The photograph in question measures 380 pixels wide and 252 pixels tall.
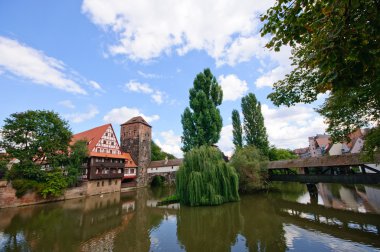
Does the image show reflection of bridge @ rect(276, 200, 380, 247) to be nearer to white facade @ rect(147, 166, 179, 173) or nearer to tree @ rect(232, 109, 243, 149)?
tree @ rect(232, 109, 243, 149)

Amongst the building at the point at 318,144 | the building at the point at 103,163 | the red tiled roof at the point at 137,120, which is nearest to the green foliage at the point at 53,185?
the building at the point at 103,163

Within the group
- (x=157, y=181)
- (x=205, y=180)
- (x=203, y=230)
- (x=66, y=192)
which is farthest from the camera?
(x=157, y=181)

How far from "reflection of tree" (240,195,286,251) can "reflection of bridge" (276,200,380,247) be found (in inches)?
37.1

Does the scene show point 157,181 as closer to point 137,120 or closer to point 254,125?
point 137,120

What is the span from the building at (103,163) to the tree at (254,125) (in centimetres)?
2044

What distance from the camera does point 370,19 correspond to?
2.79 m

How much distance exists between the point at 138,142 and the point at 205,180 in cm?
2370

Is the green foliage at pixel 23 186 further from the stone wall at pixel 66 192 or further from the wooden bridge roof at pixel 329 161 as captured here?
the wooden bridge roof at pixel 329 161

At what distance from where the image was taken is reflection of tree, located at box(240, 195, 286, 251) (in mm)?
8034

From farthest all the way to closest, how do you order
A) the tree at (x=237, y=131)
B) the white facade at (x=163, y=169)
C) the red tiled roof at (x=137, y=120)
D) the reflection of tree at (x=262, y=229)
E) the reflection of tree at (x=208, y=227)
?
the red tiled roof at (x=137, y=120) < the white facade at (x=163, y=169) < the tree at (x=237, y=131) < the reflection of tree at (x=208, y=227) < the reflection of tree at (x=262, y=229)

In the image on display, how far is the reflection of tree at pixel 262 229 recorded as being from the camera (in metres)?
8.03

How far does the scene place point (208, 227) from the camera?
35.1 feet

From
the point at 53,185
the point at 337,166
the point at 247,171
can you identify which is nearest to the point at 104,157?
the point at 53,185

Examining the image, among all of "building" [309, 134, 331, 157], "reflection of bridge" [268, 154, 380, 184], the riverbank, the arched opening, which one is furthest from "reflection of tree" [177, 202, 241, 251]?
"building" [309, 134, 331, 157]
